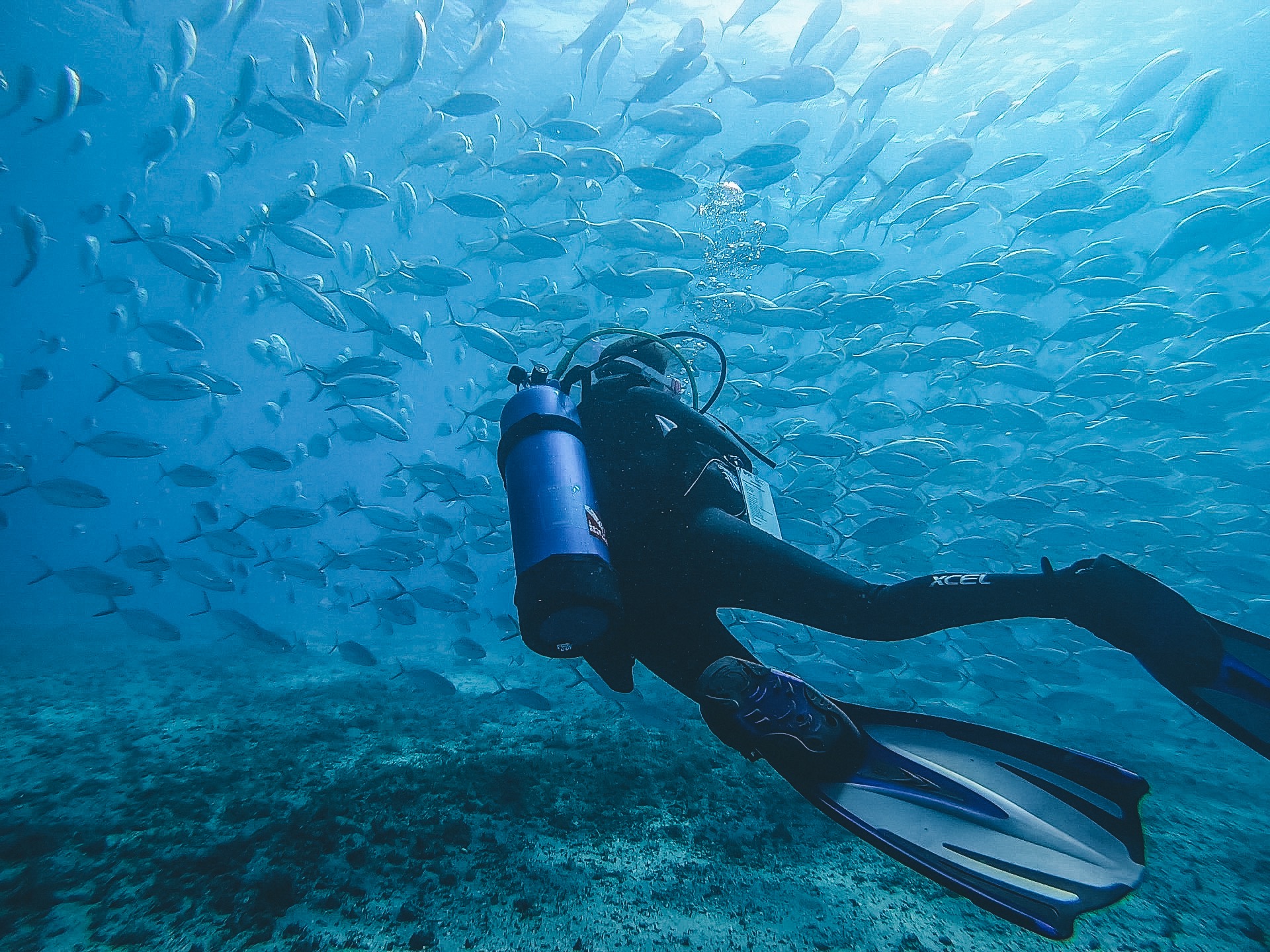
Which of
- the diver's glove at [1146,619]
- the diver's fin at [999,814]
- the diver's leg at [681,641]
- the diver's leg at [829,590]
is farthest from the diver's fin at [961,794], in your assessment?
the diver's glove at [1146,619]

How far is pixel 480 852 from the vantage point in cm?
268

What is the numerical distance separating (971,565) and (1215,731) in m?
3.89

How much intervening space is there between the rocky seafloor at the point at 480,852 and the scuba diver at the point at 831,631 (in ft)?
3.32

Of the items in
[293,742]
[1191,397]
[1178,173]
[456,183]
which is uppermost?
[1178,173]

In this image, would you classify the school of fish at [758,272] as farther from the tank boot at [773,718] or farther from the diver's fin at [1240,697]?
the diver's fin at [1240,697]

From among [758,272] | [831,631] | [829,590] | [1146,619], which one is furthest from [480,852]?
[758,272]

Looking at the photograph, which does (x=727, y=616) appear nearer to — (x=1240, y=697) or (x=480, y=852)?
(x=480, y=852)

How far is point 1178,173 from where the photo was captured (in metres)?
27.0

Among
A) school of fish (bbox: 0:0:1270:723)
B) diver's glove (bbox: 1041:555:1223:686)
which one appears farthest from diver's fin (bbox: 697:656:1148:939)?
school of fish (bbox: 0:0:1270:723)

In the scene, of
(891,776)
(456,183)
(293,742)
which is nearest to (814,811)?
(891,776)

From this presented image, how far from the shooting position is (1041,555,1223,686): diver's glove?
1.56 metres

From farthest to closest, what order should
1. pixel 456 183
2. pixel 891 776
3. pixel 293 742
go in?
pixel 456 183 → pixel 293 742 → pixel 891 776

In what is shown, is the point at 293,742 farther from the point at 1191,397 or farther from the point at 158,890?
the point at 1191,397

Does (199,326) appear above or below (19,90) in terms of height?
above
